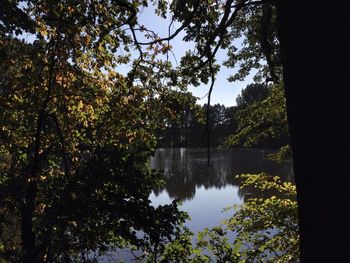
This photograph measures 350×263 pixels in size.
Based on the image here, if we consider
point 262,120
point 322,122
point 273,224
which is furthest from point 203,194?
point 322,122

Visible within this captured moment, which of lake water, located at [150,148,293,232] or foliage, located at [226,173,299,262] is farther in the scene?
lake water, located at [150,148,293,232]

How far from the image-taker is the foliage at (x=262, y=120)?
9773mm

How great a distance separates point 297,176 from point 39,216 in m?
6.26

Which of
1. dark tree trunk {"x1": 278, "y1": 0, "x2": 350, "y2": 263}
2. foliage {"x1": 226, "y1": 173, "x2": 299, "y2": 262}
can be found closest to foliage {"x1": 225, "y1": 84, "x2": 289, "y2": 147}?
foliage {"x1": 226, "y1": 173, "x2": 299, "y2": 262}

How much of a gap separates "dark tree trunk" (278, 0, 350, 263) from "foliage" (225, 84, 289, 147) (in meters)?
8.19

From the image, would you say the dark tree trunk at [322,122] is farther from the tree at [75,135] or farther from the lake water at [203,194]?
the lake water at [203,194]

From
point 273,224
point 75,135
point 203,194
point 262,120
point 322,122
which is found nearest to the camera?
point 322,122

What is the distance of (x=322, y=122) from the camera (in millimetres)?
1518

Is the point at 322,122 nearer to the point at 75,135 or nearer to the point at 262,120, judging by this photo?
the point at 75,135

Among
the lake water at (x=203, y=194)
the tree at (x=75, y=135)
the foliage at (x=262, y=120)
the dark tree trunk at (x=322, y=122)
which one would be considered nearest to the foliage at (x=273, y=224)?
the tree at (x=75, y=135)

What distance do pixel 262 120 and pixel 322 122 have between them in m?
8.86

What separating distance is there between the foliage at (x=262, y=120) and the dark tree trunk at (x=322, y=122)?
819 centimetres

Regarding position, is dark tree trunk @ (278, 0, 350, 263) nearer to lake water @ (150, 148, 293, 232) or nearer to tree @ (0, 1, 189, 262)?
tree @ (0, 1, 189, 262)

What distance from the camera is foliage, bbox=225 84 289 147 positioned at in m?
9.77
